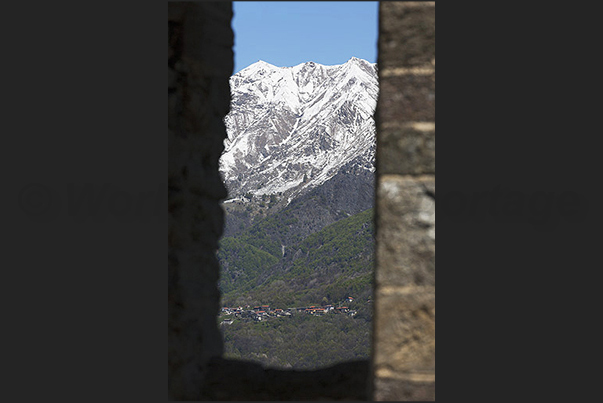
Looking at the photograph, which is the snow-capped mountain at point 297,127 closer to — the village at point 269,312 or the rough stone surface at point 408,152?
the village at point 269,312

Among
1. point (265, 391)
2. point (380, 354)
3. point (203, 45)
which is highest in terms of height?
point (203, 45)

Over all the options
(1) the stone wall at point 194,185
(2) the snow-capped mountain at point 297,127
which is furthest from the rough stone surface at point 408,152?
(2) the snow-capped mountain at point 297,127

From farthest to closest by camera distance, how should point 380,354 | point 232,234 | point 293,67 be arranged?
point 293,67, point 232,234, point 380,354

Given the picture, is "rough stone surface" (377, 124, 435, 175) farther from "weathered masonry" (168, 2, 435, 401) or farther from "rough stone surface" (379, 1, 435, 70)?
"rough stone surface" (379, 1, 435, 70)

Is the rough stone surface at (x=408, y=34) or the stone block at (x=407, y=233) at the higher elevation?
the rough stone surface at (x=408, y=34)

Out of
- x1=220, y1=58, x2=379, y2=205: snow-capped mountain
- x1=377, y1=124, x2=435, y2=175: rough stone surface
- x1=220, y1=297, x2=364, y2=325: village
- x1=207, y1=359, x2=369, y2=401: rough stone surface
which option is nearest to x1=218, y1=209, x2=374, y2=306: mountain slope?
x1=220, y1=297, x2=364, y2=325: village

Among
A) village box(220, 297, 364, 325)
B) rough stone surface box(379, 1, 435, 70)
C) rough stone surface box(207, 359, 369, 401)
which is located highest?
rough stone surface box(379, 1, 435, 70)

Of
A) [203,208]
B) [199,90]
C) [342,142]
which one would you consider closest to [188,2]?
[199,90]

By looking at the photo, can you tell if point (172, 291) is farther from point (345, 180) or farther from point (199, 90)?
point (345, 180)
